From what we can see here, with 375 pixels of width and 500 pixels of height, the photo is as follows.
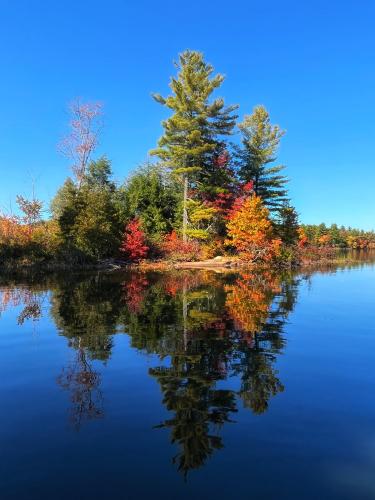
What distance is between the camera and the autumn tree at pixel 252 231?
30.6m

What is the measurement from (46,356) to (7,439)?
284 cm

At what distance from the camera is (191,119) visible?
32.3 metres

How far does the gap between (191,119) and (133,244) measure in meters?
11.2

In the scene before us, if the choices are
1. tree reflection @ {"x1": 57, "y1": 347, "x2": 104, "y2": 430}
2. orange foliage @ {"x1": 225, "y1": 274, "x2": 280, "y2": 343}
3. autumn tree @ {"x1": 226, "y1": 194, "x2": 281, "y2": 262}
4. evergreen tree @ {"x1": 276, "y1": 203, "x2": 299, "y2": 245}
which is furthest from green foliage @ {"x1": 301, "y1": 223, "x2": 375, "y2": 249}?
tree reflection @ {"x1": 57, "y1": 347, "x2": 104, "y2": 430}

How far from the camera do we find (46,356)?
6.56 m

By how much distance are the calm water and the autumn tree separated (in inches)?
843

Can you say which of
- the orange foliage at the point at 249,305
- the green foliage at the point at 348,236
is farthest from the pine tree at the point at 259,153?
the green foliage at the point at 348,236

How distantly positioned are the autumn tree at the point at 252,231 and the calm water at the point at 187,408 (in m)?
21.4

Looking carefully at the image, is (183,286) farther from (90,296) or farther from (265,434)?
(265,434)

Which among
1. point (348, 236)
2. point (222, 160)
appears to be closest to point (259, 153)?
point (222, 160)

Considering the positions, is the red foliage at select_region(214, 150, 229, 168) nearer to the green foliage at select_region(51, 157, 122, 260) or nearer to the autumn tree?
the autumn tree

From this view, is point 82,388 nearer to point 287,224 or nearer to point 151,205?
point 151,205

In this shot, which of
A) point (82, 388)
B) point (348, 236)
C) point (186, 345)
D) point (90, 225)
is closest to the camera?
point (82, 388)

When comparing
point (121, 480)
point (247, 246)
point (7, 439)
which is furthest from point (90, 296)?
point (247, 246)
